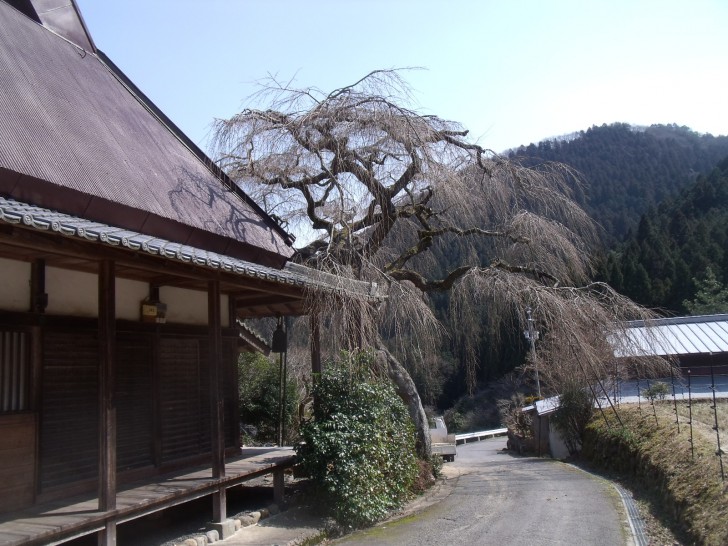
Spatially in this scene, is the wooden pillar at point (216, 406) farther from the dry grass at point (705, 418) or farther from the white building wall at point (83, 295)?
the dry grass at point (705, 418)

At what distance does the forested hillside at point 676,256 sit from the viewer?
40906 millimetres

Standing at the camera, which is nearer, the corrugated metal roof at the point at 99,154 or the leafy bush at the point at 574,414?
the corrugated metal roof at the point at 99,154

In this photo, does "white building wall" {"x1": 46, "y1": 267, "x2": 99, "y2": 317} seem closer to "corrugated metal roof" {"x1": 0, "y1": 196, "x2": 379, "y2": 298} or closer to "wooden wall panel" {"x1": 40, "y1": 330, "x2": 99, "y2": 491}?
"wooden wall panel" {"x1": 40, "y1": 330, "x2": 99, "y2": 491}

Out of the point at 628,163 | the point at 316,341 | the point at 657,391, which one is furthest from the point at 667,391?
the point at 628,163

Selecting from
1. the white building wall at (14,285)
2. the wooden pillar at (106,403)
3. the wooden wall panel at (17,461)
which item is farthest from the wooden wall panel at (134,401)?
the wooden pillar at (106,403)

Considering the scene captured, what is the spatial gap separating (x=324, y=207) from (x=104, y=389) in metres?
7.44

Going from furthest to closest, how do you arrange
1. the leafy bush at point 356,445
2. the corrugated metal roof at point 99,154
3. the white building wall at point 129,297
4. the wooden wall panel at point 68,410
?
1. the leafy bush at point 356,445
2. the white building wall at point 129,297
3. the corrugated metal roof at point 99,154
4. the wooden wall panel at point 68,410

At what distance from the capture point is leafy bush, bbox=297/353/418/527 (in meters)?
8.89

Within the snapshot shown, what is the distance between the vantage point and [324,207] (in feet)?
42.7

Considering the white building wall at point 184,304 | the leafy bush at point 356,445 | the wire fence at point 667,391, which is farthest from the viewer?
the wire fence at point 667,391

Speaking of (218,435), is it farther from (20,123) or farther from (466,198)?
(466,198)

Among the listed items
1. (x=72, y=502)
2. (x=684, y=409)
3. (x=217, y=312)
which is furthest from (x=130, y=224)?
(x=684, y=409)

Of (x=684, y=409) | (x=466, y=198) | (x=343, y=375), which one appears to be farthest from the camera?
(x=684, y=409)

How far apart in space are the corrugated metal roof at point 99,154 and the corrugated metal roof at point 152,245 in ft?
2.92
